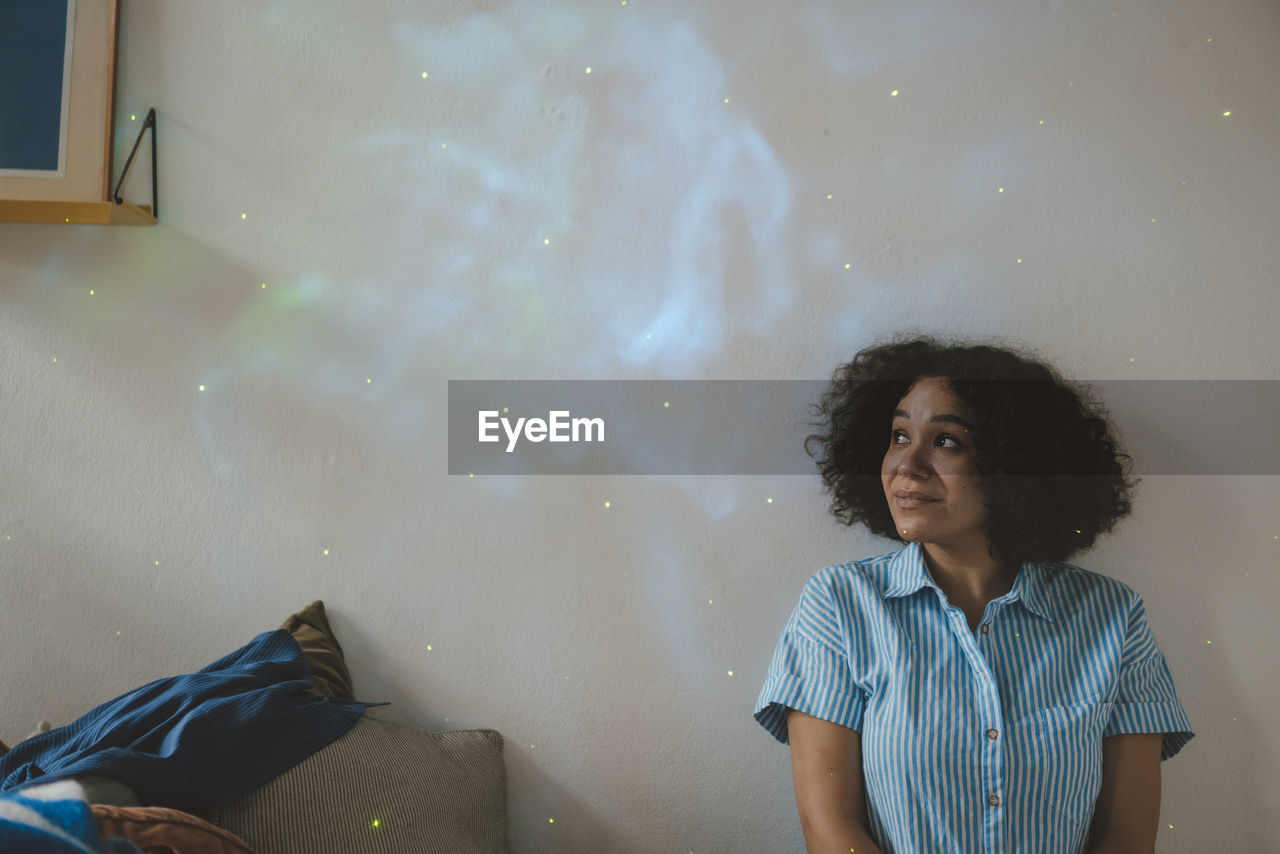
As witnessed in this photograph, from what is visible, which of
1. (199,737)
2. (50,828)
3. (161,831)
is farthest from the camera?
(199,737)

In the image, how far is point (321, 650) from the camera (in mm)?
1273

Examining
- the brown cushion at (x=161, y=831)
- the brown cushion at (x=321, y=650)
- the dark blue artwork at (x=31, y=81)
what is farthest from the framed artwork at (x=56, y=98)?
the brown cushion at (x=161, y=831)

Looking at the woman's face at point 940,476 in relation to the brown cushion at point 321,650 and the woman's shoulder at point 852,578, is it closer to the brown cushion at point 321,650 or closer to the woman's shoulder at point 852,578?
the woman's shoulder at point 852,578

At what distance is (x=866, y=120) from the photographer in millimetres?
1346

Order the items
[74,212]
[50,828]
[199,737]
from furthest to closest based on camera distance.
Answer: [74,212] < [199,737] < [50,828]

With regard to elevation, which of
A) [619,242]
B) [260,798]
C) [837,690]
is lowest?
[260,798]

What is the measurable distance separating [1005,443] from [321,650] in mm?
1048

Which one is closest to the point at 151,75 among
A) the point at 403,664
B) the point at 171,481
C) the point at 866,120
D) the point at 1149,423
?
the point at 171,481

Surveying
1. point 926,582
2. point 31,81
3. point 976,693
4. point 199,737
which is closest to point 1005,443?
point 926,582

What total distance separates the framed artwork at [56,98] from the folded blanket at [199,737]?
2.40ft

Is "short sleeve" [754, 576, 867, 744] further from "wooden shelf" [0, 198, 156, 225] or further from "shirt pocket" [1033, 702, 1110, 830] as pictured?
"wooden shelf" [0, 198, 156, 225]

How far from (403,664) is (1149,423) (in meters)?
1.25

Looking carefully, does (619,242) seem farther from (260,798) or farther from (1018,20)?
(260,798)

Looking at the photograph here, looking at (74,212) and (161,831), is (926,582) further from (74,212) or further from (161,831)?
(74,212)
